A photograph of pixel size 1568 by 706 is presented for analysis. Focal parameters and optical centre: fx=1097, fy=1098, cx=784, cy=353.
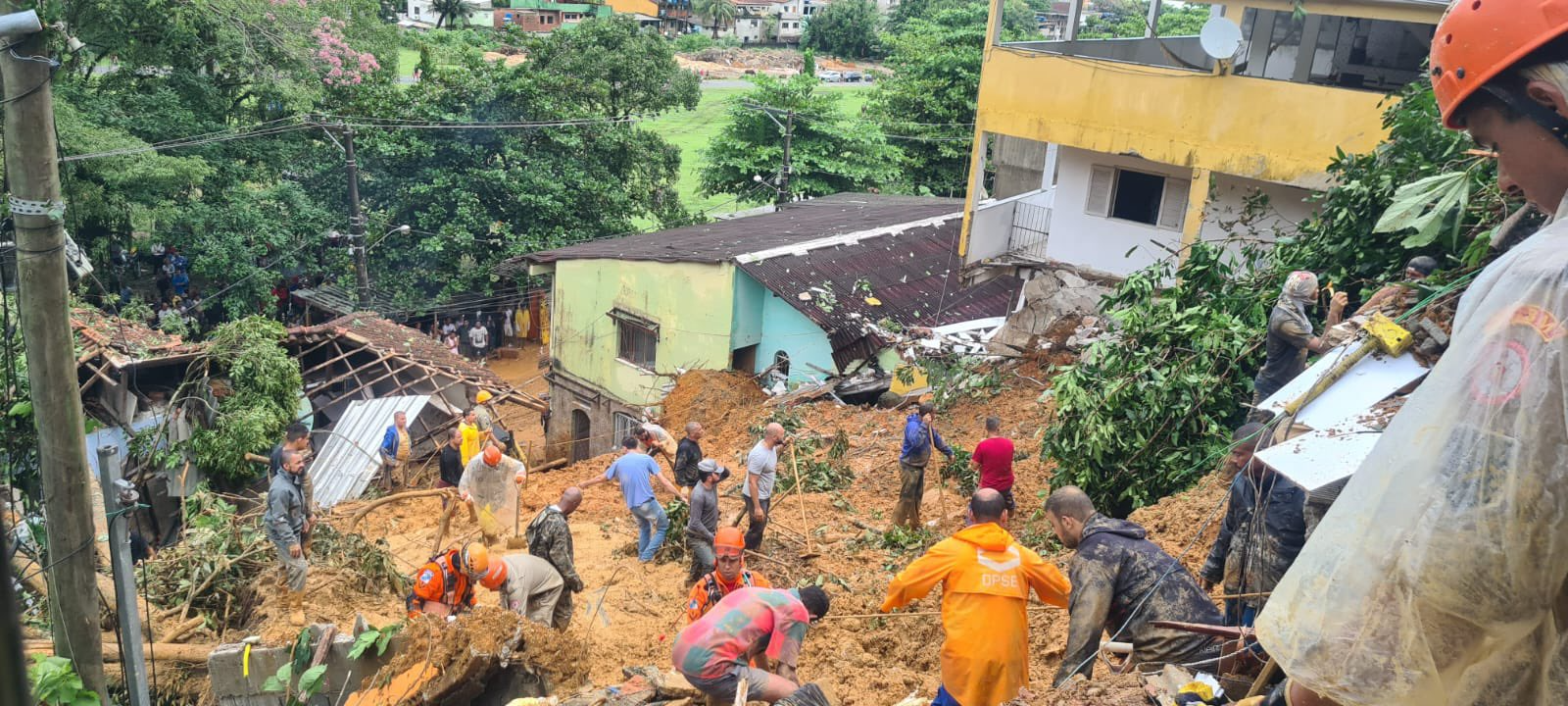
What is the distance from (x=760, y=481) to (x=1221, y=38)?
24.0ft

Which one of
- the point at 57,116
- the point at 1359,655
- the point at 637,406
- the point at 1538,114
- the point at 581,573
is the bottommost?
the point at 637,406

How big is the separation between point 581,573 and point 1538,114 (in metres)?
11.0

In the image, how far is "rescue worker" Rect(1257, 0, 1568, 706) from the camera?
128 centimetres

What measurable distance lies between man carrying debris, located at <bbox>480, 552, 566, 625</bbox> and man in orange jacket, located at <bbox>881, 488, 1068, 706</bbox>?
149 inches

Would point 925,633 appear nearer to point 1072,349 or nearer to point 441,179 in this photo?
point 1072,349

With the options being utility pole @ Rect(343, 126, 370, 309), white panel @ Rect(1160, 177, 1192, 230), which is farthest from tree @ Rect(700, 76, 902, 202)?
white panel @ Rect(1160, 177, 1192, 230)

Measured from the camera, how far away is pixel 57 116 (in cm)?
1958

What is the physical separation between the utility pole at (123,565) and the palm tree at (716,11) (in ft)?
271

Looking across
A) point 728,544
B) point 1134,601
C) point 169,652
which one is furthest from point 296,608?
point 1134,601

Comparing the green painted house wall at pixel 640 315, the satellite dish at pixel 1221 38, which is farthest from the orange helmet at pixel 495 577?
the green painted house wall at pixel 640 315

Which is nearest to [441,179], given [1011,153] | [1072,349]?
[1011,153]

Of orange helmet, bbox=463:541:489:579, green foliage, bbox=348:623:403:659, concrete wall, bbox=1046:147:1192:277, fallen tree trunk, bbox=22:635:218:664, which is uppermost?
concrete wall, bbox=1046:147:1192:277

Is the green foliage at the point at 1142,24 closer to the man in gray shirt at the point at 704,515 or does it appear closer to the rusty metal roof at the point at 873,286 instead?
the rusty metal roof at the point at 873,286

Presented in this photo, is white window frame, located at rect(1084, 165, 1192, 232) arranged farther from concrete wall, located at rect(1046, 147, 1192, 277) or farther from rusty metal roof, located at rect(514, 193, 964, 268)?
rusty metal roof, located at rect(514, 193, 964, 268)
